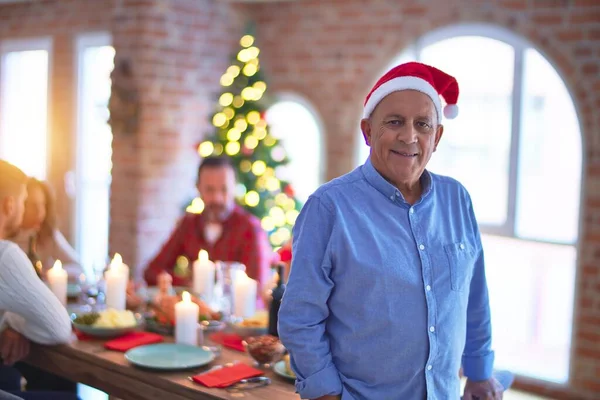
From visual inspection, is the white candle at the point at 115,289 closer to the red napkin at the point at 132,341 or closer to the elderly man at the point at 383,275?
the red napkin at the point at 132,341

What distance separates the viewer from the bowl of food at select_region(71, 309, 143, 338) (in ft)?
7.71

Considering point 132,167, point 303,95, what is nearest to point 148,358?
point 132,167

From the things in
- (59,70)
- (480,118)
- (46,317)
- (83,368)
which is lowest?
(83,368)

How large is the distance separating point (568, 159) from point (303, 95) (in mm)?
1970

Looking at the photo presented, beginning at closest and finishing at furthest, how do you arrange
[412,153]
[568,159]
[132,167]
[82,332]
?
[412,153]
[82,332]
[568,159]
[132,167]

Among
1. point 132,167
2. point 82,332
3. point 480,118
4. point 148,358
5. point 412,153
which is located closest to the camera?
point 412,153

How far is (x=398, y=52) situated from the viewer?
466 cm

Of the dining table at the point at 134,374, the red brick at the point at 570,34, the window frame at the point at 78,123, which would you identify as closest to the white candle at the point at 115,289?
the dining table at the point at 134,374

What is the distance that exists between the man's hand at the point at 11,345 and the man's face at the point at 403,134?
4.51ft

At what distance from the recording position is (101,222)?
607cm

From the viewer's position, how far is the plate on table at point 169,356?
6.70 ft

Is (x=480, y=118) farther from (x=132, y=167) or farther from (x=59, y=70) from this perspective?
(x=59, y=70)

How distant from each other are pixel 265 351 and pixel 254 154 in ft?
9.60

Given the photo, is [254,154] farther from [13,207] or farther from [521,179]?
[13,207]
